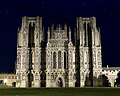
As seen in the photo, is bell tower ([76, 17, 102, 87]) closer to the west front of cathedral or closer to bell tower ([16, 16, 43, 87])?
the west front of cathedral

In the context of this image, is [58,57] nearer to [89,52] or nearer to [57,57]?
[57,57]

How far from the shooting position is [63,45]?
364 feet

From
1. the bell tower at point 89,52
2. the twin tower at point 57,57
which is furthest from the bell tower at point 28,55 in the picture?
the bell tower at point 89,52

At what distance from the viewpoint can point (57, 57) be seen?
109438 millimetres

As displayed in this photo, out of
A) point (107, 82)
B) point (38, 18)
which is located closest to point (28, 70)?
point (38, 18)

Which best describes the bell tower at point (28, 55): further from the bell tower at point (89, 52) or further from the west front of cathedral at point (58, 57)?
the bell tower at point (89, 52)

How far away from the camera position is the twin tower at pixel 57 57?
10862cm

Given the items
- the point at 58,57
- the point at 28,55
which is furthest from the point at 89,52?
the point at 28,55

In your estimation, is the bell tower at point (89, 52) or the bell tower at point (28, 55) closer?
the bell tower at point (28, 55)

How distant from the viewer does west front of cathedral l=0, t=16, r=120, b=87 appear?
356 ft

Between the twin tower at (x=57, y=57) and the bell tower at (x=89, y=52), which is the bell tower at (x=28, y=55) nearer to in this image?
the twin tower at (x=57, y=57)

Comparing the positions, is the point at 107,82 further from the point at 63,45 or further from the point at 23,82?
the point at 23,82

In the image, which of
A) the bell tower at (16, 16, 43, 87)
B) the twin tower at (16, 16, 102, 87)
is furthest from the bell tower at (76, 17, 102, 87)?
the bell tower at (16, 16, 43, 87)

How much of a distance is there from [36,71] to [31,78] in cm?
286
